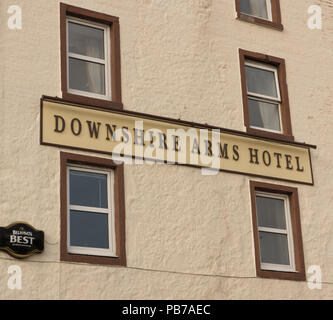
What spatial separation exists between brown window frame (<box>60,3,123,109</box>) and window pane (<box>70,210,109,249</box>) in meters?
1.94

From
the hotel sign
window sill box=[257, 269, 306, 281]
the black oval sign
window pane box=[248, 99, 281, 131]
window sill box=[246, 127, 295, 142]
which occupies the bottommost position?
window sill box=[257, 269, 306, 281]

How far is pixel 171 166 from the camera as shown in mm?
15469

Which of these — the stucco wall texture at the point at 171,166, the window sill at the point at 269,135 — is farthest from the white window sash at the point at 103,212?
the window sill at the point at 269,135

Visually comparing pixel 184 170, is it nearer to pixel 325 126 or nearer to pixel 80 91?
pixel 80 91

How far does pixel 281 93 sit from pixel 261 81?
0.47 m

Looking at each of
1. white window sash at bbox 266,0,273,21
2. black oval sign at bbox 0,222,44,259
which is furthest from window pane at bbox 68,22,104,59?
white window sash at bbox 266,0,273,21

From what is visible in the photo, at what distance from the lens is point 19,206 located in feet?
45.0

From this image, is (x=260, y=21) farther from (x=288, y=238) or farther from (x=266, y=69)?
(x=288, y=238)

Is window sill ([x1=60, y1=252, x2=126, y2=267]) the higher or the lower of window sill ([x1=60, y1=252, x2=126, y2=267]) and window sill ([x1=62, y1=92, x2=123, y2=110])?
the lower

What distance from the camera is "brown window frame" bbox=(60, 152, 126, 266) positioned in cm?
1391

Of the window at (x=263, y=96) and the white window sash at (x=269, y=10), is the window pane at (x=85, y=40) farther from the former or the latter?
Answer: the white window sash at (x=269, y=10)

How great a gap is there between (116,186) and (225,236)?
2.24 m

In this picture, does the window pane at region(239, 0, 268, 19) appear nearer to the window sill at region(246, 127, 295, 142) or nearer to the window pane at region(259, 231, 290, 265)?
the window sill at region(246, 127, 295, 142)

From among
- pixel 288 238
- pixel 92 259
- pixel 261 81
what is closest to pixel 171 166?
pixel 92 259
